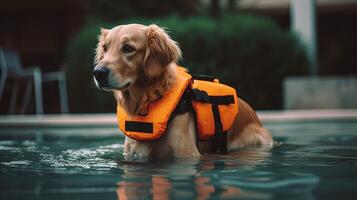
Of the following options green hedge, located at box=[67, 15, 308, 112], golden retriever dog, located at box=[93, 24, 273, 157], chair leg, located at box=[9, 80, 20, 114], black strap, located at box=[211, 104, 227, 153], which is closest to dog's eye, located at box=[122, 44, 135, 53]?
golden retriever dog, located at box=[93, 24, 273, 157]

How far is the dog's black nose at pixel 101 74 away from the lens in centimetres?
394

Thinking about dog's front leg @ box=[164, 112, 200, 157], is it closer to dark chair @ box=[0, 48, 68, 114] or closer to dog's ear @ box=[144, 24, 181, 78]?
dog's ear @ box=[144, 24, 181, 78]

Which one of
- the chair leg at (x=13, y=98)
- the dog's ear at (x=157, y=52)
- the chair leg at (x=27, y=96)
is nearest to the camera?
the dog's ear at (x=157, y=52)

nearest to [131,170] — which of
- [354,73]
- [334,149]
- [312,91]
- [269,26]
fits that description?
[334,149]

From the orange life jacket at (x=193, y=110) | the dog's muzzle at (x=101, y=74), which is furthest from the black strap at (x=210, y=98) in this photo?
the dog's muzzle at (x=101, y=74)

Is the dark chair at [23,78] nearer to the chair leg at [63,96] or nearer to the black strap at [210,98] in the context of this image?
the chair leg at [63,96]

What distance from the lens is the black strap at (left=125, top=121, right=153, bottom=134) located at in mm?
4145

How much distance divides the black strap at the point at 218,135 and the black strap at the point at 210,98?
55 millimetres

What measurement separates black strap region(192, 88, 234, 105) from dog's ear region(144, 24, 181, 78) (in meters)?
0.30

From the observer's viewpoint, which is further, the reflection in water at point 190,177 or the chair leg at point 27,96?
the chair leg at point 27,96

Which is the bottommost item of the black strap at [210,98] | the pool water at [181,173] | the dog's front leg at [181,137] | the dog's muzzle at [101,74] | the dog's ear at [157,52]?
the pool water at [181,173]

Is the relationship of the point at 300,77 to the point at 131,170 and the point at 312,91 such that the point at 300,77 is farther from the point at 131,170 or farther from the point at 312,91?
the point at 131,170

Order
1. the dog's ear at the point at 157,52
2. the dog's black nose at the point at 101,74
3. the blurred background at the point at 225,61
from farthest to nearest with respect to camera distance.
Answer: the blurred background at the point at 225,61 → the dog's ear at the point at 157,52 → the dog's black nose at the point at 101,74

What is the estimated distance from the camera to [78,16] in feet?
50.3
